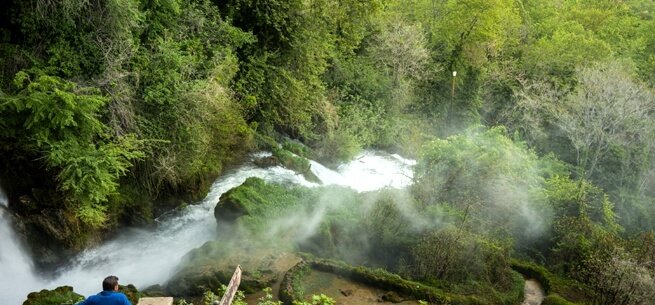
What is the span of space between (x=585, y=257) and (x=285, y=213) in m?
8.80

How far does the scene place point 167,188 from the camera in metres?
13.7

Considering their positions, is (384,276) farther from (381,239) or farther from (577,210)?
(577,210)

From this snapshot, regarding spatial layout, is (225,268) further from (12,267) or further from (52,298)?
(12,267)

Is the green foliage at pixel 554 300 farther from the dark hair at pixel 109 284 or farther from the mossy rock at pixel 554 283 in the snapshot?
the dark hair at pixel 109 284

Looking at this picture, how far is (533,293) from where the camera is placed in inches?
532

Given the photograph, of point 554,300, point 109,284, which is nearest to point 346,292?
point 554,300

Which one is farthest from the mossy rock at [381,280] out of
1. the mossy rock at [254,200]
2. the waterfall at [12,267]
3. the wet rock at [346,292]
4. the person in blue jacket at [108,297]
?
the person in blue jacket at [108,297]

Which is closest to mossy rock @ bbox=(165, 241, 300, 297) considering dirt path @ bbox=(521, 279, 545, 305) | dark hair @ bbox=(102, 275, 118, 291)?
dark hair @ bbox=(102, 275, 118, 291)

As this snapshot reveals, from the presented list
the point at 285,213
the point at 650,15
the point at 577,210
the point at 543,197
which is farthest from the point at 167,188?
the point at 650,15

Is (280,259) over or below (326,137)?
below

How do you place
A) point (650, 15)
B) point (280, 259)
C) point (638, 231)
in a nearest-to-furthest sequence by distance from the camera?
1. point (280, 259)
2. point (638, 231)
3. point (650, 15)

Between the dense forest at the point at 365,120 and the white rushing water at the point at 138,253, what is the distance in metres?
0.45

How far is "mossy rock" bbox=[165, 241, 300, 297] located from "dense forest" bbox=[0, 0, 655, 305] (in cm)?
205

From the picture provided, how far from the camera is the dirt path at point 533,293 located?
43.1ft
